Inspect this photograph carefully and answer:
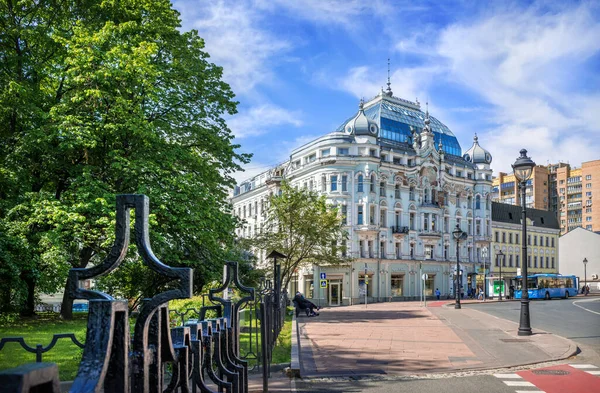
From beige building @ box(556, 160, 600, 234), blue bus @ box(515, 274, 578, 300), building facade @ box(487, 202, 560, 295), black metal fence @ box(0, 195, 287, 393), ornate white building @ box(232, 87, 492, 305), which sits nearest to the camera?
black metal fence @ box(0, 195, 287, 393)

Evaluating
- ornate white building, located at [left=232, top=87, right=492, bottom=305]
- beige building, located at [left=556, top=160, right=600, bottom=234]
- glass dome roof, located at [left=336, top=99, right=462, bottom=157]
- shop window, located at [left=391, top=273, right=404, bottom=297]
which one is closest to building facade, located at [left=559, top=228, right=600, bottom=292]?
beige building, located at [left=556, top=160, right=600, bottom=234]

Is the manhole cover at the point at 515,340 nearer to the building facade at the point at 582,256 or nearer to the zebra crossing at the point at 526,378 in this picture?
the zebra crossing at the point at 526,378

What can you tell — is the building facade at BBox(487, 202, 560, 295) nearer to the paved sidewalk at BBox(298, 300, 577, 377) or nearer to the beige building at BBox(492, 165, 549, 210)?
the beige building at BBox(492, 165, 549, 210)

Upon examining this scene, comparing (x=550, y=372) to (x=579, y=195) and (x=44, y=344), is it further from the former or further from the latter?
(x=579, y=195)

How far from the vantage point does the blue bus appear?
197 ft

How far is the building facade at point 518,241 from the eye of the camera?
269 feet

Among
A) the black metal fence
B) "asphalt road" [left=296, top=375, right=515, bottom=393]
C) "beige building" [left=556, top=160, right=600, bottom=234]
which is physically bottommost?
"asphalt road" [left=296, top=375, right=515, bottom=393]

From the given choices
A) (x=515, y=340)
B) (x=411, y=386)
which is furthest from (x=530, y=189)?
(x=411, y=386)

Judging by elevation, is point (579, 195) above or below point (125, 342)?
above

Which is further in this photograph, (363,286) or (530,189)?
(530,189)

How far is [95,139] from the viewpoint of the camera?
21.1 metres

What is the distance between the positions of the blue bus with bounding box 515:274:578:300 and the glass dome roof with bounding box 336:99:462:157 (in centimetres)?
2020

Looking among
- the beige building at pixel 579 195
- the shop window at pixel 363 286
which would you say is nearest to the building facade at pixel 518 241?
the shop window at pixel 363 286

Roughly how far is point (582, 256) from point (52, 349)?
109 metres
